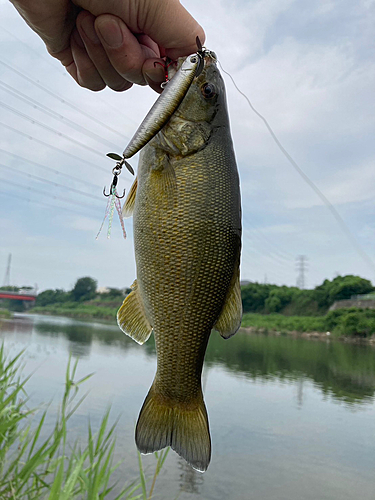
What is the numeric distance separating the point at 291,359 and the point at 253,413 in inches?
665

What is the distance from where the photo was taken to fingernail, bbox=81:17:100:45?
7.07 ft

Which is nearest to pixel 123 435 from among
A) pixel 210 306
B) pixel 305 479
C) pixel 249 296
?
pixel 305 479

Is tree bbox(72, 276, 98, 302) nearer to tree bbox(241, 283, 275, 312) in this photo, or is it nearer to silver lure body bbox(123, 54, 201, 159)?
tree bbox(241, 283, 275, 312)

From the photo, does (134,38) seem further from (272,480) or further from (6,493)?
(272,480)

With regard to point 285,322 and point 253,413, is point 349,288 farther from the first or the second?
point 253,413

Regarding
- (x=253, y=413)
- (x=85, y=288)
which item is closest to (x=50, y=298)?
(x=85, y=288)

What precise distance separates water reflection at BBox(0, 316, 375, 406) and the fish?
24.8 meters

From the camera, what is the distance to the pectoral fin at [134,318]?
181 cm

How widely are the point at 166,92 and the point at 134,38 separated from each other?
74 centimetres

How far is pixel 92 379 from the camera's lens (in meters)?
23.9

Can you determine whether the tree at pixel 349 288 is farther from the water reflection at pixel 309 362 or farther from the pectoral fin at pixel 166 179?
the pectoral fin at pixel 166 179

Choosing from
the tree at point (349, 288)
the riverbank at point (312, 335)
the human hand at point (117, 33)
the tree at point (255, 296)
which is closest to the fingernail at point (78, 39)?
the human hand at point (117, 33)

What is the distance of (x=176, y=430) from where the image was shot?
5.53 ft

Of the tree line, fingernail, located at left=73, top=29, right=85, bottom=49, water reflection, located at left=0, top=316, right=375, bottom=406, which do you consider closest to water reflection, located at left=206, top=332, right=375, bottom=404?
water reflection, located at left=0, top=316, right=375, bottom=406
